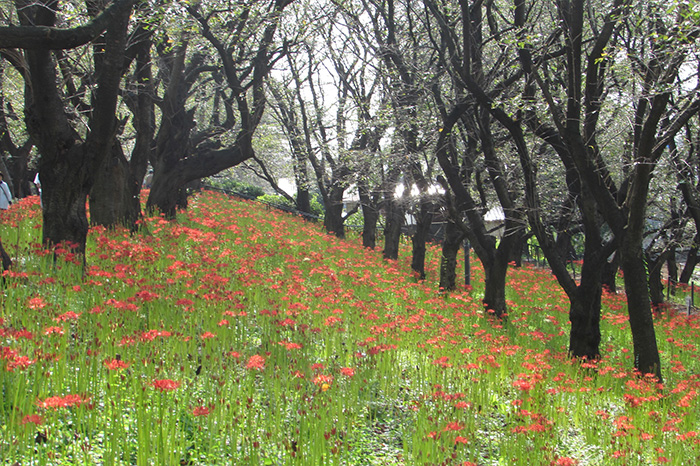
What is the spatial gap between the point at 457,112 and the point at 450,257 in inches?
193

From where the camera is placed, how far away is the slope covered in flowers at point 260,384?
350 cm

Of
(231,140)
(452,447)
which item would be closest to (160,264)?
(452,447)

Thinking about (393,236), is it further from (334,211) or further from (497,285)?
(497,285)

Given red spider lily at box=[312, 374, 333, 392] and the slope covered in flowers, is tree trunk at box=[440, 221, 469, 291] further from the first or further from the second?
red spider lily at box=[312, 374, 333, 392]

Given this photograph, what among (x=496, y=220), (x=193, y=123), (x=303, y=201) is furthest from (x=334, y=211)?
(x=193, y=123)

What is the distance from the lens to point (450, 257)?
14.4m

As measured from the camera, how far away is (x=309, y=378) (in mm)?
4848

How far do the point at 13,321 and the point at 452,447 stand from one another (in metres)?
4.04

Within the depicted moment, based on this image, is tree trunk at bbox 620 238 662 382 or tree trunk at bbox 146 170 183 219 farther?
tree trunk at bbox 146 170 183 219

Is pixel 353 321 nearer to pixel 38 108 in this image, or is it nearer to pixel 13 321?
pixel 13 321

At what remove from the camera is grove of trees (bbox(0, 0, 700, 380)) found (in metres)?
7.24

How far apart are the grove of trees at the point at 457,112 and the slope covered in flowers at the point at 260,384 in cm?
153

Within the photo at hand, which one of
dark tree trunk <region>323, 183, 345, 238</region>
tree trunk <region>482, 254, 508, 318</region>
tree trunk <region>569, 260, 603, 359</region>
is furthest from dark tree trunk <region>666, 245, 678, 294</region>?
tree trunk <region>569, 260, 603, 359</region>

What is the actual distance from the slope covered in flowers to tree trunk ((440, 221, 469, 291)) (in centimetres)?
519
